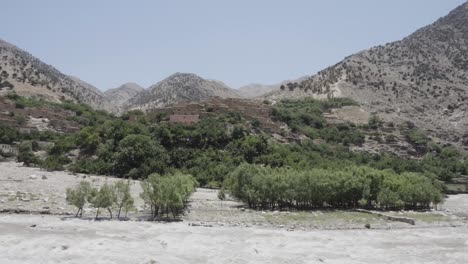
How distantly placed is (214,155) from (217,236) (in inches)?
1826

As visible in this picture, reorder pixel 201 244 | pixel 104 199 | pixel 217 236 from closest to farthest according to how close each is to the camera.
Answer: pixel 201 244 → pixel 217 236 → pixel 104 199

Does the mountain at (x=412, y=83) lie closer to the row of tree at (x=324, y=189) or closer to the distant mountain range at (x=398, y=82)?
the distant mountain range at (x=398, y=82)

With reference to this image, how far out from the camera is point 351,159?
103 meters

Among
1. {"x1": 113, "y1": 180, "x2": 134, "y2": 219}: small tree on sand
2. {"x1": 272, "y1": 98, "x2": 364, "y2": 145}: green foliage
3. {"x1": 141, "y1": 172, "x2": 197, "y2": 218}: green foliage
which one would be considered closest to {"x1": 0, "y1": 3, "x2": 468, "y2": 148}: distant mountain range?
{"x1": 272, "y1": 98, "x2": 364, "y2": 145}: green foliage

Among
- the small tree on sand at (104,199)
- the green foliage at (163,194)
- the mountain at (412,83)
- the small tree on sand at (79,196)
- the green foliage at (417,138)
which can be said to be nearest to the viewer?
the small tree on sand at (79,196)

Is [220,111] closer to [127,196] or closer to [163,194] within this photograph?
[163,194]

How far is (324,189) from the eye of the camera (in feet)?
204

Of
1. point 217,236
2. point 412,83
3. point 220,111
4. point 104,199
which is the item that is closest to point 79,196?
point 104,199

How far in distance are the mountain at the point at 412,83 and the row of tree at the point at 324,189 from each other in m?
75.9

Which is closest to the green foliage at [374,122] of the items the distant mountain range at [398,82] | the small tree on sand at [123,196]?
the distant mountain range at [398,82]

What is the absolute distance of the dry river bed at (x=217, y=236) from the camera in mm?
32844

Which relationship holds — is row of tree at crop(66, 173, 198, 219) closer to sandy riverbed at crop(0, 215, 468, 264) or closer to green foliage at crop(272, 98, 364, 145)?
sandy riverbed at crop(0, 215, 468, 264)

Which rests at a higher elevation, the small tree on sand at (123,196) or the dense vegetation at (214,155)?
the dense vegetation at (214,155)

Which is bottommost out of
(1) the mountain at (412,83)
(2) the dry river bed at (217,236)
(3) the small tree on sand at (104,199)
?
(2) the dry river bed at (217,236)
